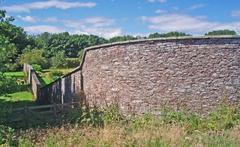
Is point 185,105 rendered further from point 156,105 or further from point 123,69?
point 123,69

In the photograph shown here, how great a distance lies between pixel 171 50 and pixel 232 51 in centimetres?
211

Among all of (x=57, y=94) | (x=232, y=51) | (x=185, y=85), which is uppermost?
(x=232, y=51)

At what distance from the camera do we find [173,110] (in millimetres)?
14430

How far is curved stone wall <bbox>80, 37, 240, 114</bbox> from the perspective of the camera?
13977mm

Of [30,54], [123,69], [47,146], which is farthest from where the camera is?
[30,54]

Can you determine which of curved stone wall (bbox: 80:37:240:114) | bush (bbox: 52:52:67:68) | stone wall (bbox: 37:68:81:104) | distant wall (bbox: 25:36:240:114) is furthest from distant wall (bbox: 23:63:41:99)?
bush (bbox: 52:52:67:68)

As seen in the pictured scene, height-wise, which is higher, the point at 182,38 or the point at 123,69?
the point at 182,38

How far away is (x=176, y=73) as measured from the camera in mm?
14359

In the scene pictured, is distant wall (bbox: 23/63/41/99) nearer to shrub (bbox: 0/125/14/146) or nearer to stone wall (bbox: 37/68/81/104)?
stone wall (bbox: 37/68/81/104)

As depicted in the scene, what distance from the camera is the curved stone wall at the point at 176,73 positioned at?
45.9 ft

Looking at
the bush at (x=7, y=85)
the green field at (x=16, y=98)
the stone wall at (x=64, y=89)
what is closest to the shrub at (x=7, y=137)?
the bush at (x=7, y=85)

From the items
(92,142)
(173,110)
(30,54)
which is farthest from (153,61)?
(30,54)

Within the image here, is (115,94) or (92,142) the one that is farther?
(115,94)

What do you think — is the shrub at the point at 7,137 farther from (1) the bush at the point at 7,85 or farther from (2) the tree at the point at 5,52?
(2) the tree at the point at 5,52
